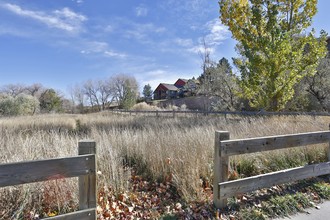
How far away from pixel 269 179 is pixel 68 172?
3202mm

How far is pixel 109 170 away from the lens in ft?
12.9

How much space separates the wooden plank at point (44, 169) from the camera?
1.99m

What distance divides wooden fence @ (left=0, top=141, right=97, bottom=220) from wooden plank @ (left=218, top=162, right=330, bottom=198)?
1.86 m

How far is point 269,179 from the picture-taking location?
142 inches

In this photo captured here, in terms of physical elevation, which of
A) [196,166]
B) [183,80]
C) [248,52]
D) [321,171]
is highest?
[183,80]

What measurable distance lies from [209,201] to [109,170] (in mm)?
1897

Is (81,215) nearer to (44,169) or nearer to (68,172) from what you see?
(68,172)

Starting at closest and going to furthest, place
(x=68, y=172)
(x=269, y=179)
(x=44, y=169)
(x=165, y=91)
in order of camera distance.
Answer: (x=44, y=169) < (x=68, y=172) < (x=269, y=179) < (x=165, y=91)

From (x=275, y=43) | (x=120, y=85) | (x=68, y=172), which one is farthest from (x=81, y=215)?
(x=120, y=85)

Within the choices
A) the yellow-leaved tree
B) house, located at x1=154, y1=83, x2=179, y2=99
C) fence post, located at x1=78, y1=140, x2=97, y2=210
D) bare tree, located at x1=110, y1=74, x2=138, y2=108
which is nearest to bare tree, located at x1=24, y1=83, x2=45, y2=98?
bare tree, located at x1=110, y1=74, x2=138, y2=108

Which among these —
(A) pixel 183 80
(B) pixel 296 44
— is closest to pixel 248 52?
(B) pixel 296 44

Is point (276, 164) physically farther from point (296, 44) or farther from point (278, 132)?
point (296, 44)

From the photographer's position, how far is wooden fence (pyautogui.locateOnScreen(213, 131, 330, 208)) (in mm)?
3182

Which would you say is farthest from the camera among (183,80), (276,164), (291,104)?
(183,80)
